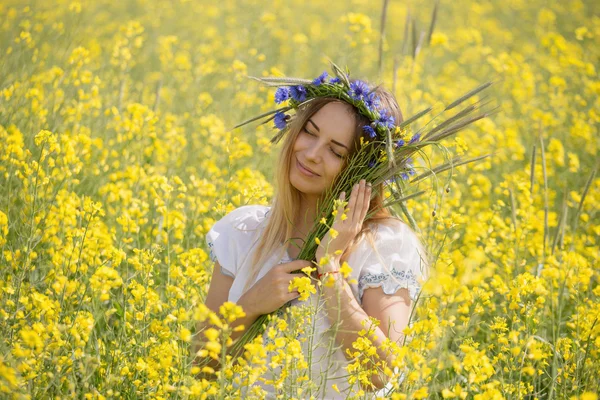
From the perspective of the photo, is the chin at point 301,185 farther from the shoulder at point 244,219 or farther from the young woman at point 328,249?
the shoulder at point 244,219

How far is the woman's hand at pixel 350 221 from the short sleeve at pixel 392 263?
129 millimetres

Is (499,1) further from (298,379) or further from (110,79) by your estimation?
(298,379)

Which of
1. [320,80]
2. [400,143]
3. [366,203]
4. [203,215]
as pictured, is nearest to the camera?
[366,203]

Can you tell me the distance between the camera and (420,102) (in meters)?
5.00

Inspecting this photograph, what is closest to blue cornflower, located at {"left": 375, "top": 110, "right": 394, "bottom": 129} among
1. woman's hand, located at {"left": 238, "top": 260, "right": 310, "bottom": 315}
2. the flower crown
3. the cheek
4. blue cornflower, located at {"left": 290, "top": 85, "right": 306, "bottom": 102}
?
the flower crown

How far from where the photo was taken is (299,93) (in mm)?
2467

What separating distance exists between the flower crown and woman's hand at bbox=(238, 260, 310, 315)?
497 mm

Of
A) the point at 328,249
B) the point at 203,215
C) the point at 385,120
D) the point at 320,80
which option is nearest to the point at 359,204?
the point at 328,249

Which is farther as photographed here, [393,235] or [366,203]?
[393,235]

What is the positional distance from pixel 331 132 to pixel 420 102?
9.15 feet

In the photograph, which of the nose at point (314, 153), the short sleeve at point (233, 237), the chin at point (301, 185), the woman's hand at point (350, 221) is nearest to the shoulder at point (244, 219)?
the short sleeve at point (233, 237)

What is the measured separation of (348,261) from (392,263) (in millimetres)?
144

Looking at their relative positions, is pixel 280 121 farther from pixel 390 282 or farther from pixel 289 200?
pixel 390 282

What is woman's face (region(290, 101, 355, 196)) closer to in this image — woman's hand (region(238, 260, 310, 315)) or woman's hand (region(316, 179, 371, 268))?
woman's hand (region(316, 179, 371, 268))
